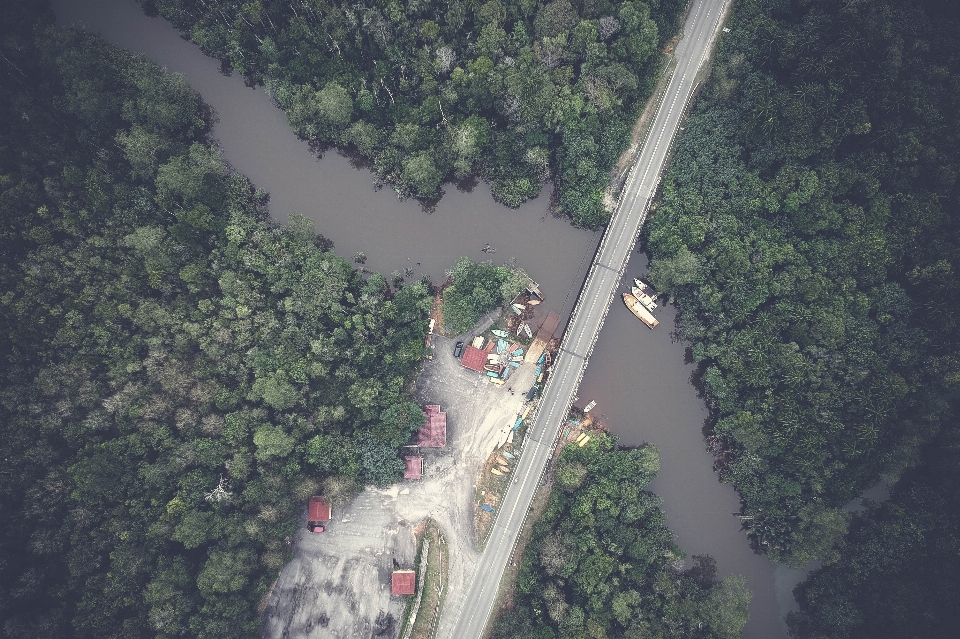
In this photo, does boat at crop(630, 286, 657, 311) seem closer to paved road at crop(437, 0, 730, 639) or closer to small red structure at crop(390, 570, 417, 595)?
paved road at crop(437, 0, 730, 639)

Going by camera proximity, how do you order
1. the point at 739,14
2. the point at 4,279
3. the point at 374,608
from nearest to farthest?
the point at 4,279 → the point at 374,608 → the point at 739,14

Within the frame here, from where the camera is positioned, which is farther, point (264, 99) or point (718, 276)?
point (264, 99)

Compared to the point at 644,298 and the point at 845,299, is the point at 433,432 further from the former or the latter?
the point at 845,299

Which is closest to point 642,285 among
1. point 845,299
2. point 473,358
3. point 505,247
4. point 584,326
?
point 584,326

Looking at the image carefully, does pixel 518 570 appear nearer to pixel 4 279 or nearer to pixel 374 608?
pixel 374 608

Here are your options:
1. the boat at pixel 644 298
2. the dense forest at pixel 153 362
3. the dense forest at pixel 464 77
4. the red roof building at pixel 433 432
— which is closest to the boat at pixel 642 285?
the boat at pixel 644 298

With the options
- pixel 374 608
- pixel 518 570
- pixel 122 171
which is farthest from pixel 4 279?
pixel 518 570
